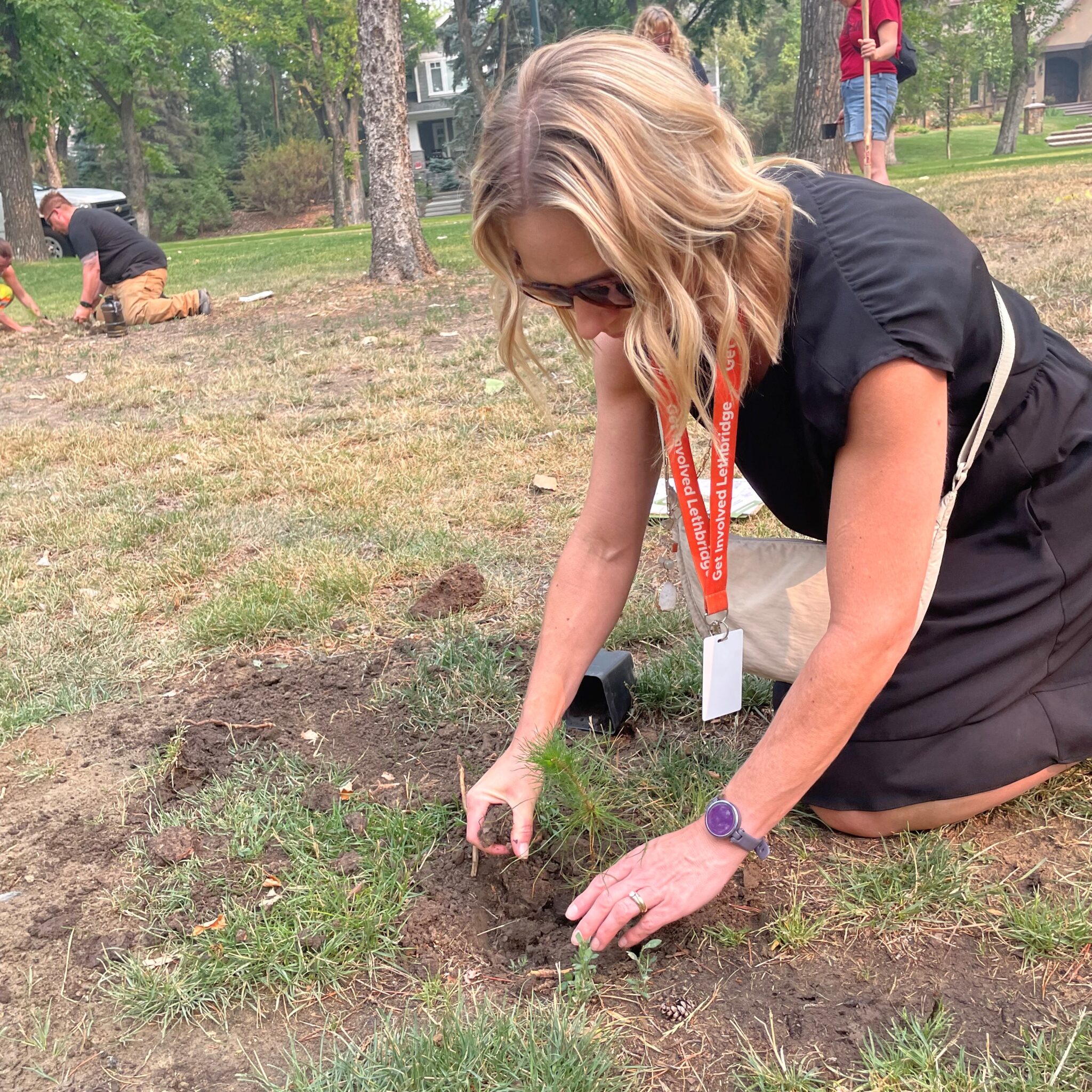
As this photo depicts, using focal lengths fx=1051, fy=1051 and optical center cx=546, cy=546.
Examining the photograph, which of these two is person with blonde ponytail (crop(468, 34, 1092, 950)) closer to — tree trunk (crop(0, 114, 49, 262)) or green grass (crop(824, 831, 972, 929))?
green grass (crop(824, 831, 972, 929))

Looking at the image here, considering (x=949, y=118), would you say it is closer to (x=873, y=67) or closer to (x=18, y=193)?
(x=18, y=193)

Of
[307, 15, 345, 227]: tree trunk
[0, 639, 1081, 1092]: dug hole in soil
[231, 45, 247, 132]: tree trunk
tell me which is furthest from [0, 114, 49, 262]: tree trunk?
[231, 45, 247, 132]: tree trunk

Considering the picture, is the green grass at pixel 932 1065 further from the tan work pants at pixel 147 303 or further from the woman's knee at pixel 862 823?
the tan work pants at pixel 147 303

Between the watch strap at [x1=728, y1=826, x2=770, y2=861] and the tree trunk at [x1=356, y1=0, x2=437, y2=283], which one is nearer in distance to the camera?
the watch strap at [x1=728, y1=826, x2=770, y2=861]

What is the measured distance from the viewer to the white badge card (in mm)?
1975

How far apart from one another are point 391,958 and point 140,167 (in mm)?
33534

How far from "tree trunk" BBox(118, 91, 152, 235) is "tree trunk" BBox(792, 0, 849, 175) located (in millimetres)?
23504

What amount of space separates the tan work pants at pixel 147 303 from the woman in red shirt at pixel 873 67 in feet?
21.2

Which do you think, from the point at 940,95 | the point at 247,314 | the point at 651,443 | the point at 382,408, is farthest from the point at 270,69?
the point at 651,443

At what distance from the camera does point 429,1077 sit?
62.8 inches

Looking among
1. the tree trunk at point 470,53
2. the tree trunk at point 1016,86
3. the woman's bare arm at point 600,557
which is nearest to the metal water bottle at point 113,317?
the woman's bare arm at point 600,557

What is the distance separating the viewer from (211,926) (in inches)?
78.2

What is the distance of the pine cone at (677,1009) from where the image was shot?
5.65 ft

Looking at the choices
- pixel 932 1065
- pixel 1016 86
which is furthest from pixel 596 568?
pixel 1016 86
